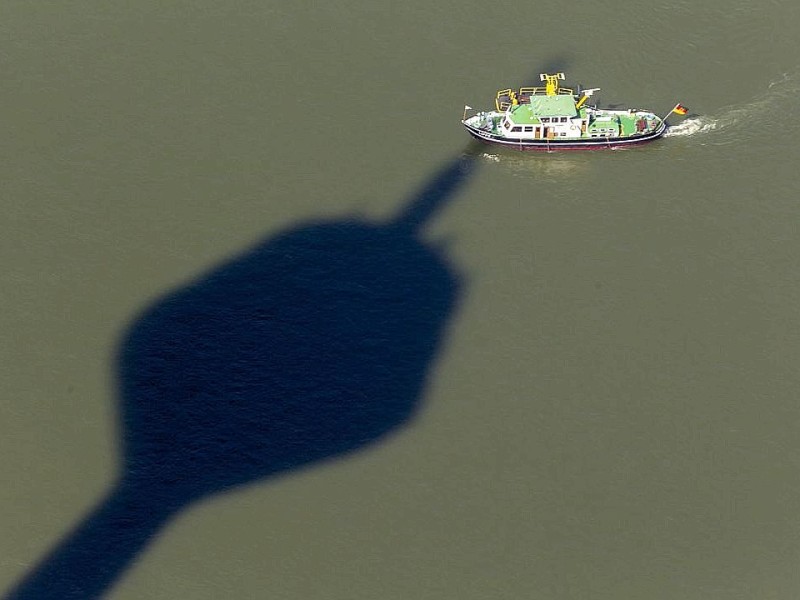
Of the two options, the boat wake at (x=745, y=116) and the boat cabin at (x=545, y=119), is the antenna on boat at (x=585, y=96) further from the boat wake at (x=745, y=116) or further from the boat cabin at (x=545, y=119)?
the boat wake at (x=745, y=116)

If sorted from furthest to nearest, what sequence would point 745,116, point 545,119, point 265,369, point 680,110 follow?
point 745,116 → point 680,110 → point 545,119 → point 265,369

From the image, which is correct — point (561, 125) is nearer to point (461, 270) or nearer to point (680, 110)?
point (680, 110)

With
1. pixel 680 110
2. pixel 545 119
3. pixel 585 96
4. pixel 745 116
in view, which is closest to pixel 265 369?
pixel 545 119

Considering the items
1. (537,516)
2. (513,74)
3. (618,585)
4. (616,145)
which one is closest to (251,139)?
(513,74)

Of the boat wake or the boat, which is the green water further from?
the boat

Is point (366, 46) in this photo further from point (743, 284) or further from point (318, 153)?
point (743, 284)

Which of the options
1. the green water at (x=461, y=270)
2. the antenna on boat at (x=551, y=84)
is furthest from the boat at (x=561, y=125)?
the green water at (x=461, y=270)

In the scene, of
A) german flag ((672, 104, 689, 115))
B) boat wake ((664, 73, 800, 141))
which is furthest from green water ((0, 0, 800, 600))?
german flag ((672, 104, 689, 115))
